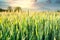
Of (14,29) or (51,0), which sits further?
(51,0)

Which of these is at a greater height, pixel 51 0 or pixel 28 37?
pixel 28 37

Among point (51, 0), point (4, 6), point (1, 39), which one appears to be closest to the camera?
point (1, 39)

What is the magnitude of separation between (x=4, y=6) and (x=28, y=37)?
5360 millimetres

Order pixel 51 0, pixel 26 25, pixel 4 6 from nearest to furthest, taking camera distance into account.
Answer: pixel 26 25
pixel 4 6
pixel 51 0

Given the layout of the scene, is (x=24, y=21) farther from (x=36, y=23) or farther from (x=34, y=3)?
(x=34, y=3)

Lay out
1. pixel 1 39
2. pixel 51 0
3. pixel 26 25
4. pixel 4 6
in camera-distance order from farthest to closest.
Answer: pixel 51 0, pixel 4 6, pixel 26 25, pixel 1 39

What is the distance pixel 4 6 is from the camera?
651cm

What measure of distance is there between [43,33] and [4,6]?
17.6 ft

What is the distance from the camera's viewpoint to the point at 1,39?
1.20 meters

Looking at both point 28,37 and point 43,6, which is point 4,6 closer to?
point 43,6

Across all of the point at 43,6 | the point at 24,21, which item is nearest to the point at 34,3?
the point at 43,6

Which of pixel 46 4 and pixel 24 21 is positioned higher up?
pixel 24 21

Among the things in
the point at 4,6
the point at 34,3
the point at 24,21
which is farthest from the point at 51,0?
the point at 24,21

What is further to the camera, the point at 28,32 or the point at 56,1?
the point at 56,1
